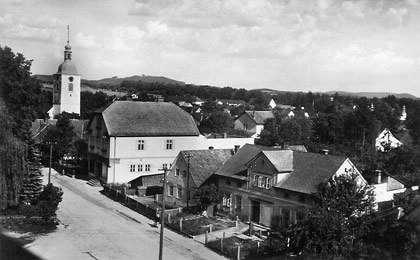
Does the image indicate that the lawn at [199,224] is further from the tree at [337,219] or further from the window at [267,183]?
the tree at [337,219]

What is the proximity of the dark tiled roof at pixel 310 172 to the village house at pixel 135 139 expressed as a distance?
17.4 m

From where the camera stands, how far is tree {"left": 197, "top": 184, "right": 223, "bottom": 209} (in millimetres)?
34719

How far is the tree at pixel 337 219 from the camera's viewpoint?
2277 cm

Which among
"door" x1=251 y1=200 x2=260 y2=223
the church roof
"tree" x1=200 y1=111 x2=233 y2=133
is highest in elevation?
the church roof

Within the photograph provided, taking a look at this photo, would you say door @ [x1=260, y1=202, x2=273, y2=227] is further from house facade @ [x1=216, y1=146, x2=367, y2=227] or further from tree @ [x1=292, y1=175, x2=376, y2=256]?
tree @ [x1=292, y1=175, x2=376, y2=256]

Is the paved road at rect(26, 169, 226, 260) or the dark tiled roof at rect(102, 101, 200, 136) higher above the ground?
the dark tiled roof at rect(102, 101, 200, 136)

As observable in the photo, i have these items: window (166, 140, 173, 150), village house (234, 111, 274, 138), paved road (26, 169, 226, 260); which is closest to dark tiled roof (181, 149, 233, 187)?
paved road (26, 169, 226, 260)

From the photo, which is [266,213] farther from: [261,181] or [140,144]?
[140,144]

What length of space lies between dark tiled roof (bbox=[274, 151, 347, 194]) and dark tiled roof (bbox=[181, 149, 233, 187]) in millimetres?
7581

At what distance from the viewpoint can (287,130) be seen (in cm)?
6762

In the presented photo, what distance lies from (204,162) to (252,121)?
59.5 meters

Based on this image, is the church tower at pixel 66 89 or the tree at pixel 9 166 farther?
the church tower at pixel 66 89

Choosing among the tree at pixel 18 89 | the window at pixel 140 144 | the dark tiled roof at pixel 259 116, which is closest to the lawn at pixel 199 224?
the tree at pixel 18 89

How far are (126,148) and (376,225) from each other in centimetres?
2753
